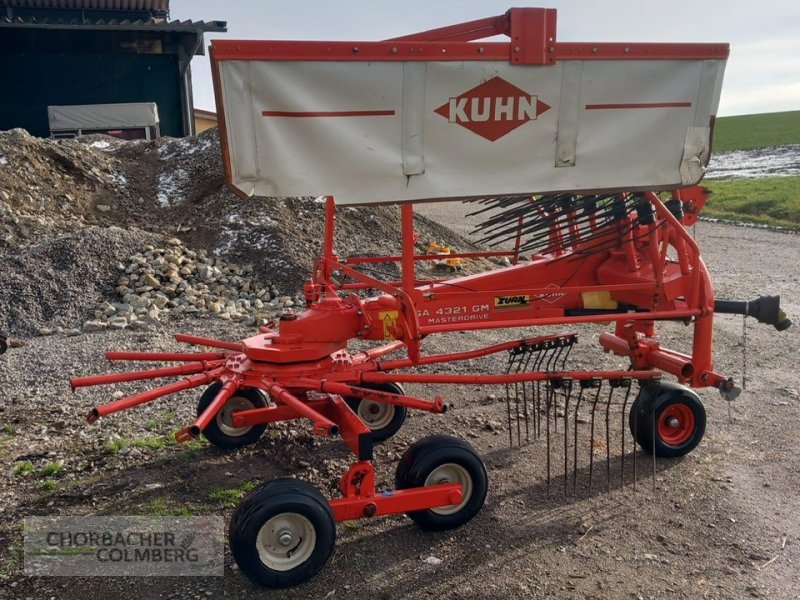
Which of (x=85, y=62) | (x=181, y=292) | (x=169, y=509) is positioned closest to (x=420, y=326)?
(x=169, y=509)

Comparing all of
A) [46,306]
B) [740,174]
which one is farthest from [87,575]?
[740,174]

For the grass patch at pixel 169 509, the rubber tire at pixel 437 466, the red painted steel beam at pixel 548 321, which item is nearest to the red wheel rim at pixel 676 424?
the red painted steel beam at pixel 548 321

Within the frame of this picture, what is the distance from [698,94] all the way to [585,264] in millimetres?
1452

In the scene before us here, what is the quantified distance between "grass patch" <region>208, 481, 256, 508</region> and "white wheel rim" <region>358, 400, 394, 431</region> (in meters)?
1.09

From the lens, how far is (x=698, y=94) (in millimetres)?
4141

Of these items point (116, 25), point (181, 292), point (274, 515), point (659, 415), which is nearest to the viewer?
point (274, 515)

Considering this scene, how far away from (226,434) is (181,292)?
4865mm

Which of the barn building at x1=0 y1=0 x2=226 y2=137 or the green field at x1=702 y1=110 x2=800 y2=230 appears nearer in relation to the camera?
the barn building at x1=0 y1=0 x2=226 y2=137

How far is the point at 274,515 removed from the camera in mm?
3555

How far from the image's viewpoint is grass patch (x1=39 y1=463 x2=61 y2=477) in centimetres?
477

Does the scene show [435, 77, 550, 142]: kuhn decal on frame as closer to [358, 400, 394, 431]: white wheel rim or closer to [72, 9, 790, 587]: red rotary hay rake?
[72, 9, 790, 587]: red rotary hay rake

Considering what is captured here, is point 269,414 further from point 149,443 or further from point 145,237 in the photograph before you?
point 145,237

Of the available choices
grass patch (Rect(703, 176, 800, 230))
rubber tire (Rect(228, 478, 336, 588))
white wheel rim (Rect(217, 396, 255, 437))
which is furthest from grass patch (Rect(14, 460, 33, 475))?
grass patch (Rect(703, 176, 800, 230))

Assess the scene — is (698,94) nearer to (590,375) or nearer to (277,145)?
(590,375)
